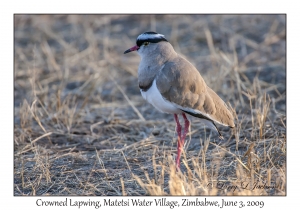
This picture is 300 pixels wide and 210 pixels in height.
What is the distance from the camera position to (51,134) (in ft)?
19.7

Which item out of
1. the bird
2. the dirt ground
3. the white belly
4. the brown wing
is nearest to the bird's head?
the bird

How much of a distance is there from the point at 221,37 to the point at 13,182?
5725mm

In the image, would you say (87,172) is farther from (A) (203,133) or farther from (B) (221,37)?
(B) (221,37)

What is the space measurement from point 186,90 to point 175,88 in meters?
0.12

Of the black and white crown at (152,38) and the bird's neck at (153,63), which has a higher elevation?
the black and white crown at (152,38)

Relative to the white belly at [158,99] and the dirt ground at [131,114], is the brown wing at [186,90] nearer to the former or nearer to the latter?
the white belly at [158,99]

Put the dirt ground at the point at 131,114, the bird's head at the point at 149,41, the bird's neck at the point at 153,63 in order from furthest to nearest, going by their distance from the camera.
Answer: the bird's head at the point at 149,41, the bird's neck at the point at 153,63, the dirt ground at the point at 131,114

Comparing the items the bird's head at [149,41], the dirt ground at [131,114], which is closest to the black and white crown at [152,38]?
the bird's head at [149,41]

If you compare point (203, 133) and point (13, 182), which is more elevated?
point (203, 133)

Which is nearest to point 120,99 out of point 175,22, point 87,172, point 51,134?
point 51,134

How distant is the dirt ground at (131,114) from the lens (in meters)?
4.52

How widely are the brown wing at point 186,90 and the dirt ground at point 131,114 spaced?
0.33 metres

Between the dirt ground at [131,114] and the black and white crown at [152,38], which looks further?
the black and white crown at [152,38]

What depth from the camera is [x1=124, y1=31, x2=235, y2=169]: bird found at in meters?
4.62
